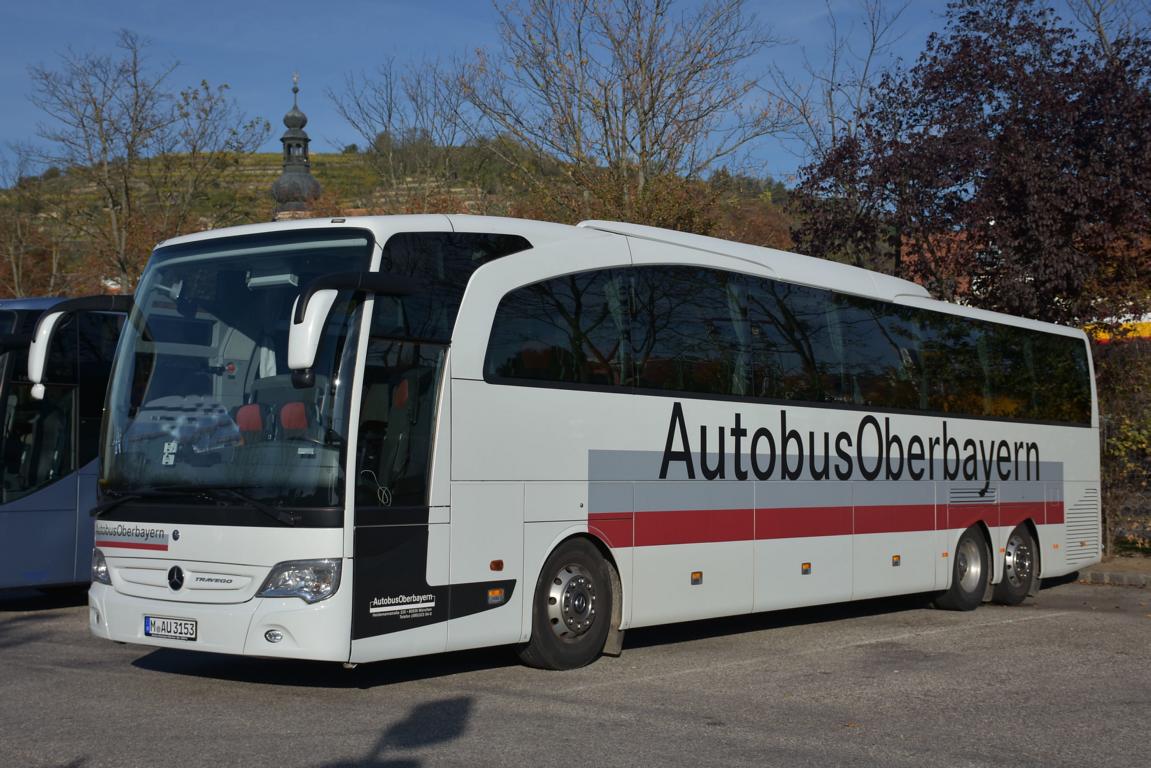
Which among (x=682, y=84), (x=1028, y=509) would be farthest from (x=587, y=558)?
(x=682, y=84)

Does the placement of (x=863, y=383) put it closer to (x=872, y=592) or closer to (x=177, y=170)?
(x=872, y=592)

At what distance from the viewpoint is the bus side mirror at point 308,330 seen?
7.95 m

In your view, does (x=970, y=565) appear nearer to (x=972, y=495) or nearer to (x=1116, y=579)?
(x=972, y=495)

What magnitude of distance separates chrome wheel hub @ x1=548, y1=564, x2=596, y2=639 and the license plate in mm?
2659

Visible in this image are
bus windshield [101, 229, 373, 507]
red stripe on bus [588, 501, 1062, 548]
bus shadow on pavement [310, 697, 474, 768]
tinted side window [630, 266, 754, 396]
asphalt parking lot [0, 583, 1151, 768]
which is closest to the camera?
bus shadow on pavement [310, 697, 474, 768]

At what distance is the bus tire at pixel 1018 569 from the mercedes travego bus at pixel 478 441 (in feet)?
9.79

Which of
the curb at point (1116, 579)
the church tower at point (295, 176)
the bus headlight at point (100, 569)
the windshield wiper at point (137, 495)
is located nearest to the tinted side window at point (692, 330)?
the windshield wiper at point (137, 495)

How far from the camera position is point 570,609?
10.2 m

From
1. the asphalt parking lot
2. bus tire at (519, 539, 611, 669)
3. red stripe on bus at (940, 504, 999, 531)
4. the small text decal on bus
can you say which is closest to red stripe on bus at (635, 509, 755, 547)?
bus tire at (519, 539, 611, 669)

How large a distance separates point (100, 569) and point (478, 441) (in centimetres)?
283

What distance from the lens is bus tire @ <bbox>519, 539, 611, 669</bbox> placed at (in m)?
9.99

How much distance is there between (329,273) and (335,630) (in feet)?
7.66

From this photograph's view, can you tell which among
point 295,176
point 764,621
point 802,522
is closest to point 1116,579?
point 764,621

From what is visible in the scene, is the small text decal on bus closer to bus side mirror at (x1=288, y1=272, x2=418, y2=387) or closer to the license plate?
the license plate
